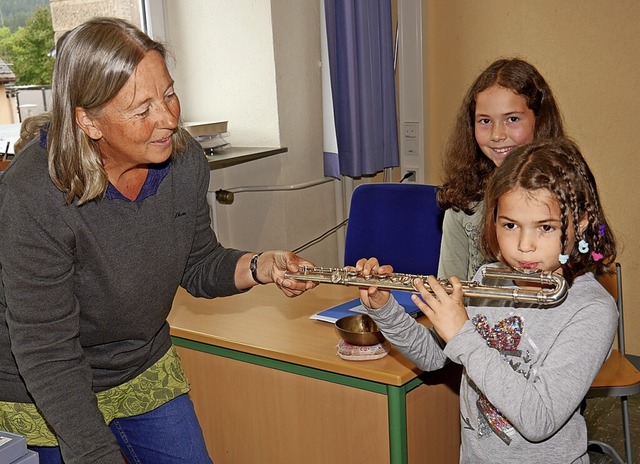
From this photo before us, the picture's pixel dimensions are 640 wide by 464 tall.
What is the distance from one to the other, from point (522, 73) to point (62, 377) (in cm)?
125

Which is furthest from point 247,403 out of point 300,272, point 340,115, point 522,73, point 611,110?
point 611,110

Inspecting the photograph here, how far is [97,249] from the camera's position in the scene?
→ 1.36 metres

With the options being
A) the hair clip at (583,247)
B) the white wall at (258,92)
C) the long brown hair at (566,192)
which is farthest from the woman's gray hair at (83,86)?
the white wall at (258,92)

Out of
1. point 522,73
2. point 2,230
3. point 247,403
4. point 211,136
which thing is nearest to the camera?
point 2,230

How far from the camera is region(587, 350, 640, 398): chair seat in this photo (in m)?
1.98

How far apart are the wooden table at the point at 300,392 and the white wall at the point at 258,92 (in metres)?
0.89

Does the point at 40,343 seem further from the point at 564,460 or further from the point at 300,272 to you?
the point at 564,460

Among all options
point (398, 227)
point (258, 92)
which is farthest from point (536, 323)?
point (258, 92)

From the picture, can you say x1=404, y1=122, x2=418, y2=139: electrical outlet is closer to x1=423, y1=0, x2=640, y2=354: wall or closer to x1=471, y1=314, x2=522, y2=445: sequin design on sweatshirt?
x1=423, y1=0, x2=640, y2=354: wall

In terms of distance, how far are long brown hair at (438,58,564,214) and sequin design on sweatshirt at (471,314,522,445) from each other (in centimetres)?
58

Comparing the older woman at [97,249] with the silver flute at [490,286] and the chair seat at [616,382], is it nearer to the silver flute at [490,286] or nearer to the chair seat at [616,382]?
the silver flute at [490,286]

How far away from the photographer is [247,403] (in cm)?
202

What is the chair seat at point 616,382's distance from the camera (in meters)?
1.98

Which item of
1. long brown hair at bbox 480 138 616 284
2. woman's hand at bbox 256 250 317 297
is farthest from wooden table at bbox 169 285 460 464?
long brown hair at bbox 480 138 616 284
